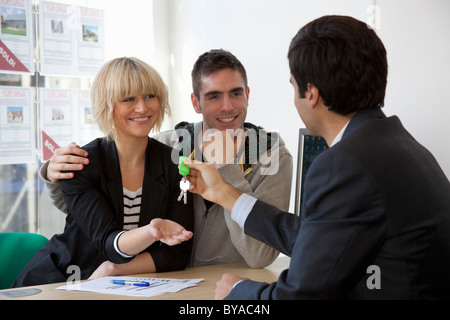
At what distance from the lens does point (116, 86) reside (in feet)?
6.41

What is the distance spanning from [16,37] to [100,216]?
8.69 ft

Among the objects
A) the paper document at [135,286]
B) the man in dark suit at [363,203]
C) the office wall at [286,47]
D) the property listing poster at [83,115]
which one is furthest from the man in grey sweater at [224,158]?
the property listing poster at [83,115]

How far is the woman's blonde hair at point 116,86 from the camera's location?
6.44 ft

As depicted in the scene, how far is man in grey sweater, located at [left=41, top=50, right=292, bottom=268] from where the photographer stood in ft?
6.36

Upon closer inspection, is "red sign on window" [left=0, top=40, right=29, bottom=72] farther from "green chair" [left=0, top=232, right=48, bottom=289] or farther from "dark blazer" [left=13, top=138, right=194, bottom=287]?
"dark blazer" [left=13, top=138, right=194, bottom=287]

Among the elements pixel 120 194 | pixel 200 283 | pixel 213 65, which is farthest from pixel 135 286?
pixel 213 65

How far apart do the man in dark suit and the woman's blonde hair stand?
0.90m

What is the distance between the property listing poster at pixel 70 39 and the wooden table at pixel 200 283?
9.09 feet

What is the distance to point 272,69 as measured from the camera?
3262mm

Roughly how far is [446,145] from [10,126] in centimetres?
321

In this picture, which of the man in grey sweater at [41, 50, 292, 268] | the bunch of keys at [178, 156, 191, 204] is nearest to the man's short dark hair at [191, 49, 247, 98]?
the man in grey sweater at [41, 50, 292, 268]

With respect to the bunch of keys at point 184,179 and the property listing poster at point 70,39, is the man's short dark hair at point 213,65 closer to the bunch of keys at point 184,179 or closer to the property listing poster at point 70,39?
the bunch of keys at point 184,179

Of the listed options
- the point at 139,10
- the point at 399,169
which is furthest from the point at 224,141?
the point at 139,10
